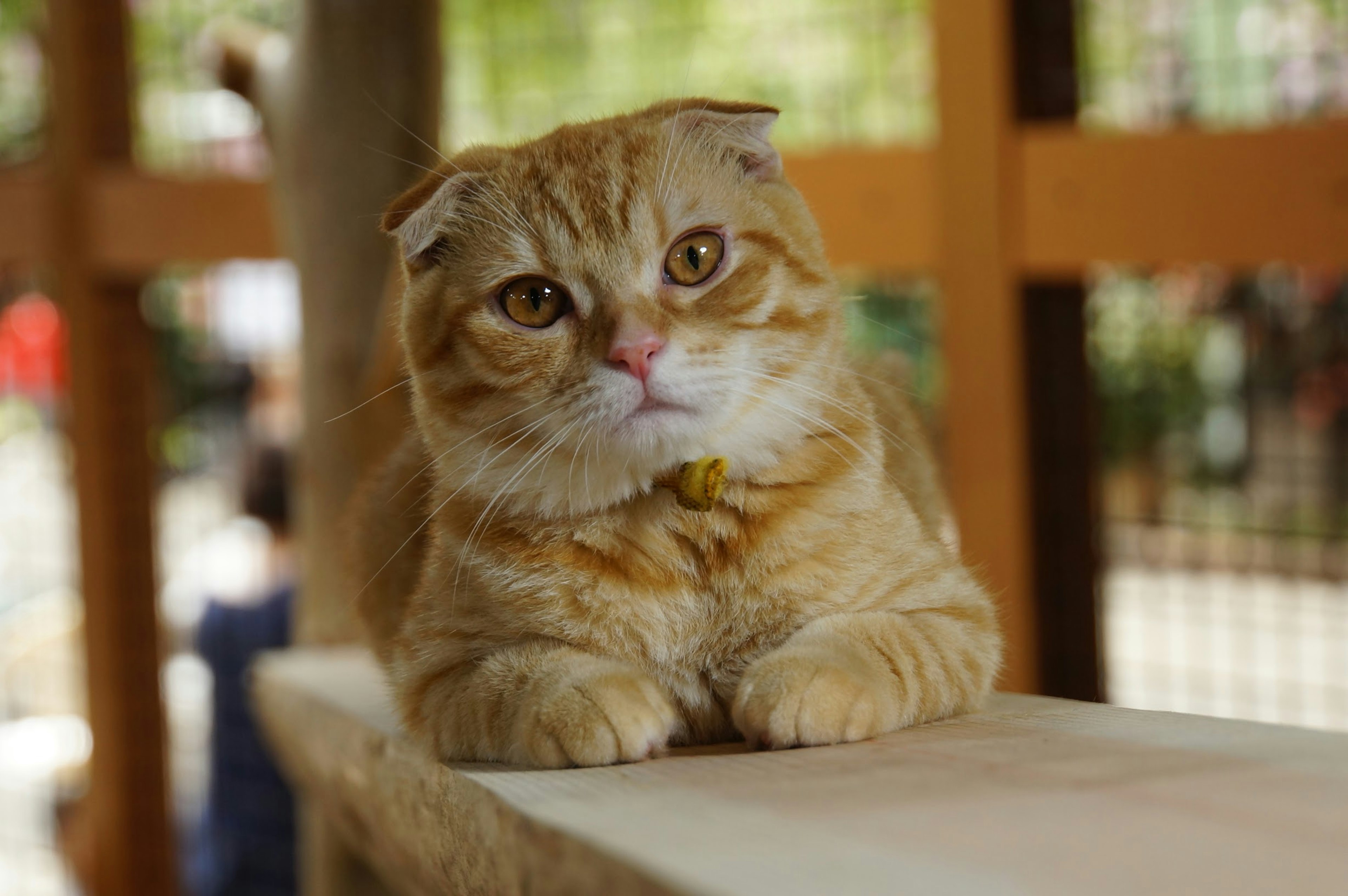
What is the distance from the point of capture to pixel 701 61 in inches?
141

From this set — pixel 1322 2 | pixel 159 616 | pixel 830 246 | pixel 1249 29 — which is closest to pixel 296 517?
pixel 830 246

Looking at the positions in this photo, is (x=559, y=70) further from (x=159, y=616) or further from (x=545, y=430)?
(x=545, y=430)

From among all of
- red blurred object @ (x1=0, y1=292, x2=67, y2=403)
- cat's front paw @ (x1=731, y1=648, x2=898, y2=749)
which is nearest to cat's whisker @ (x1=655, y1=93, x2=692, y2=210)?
cat's front paw @ (x1=731, y1=648, x2=898, y2=749)

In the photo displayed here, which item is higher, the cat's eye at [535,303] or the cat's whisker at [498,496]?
the cat's eye at [535,303]

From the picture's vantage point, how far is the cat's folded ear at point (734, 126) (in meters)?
1.33

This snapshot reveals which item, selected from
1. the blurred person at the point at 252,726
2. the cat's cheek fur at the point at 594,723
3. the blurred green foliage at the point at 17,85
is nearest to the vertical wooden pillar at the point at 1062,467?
the cat's cheek fur at the point at 594,723

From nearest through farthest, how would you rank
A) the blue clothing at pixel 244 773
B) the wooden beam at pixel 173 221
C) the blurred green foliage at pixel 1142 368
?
the blurred green foliage at pixel 1142 368 → the wooden beam at pixel 173 221 → the blue clothing at pixel 244 773

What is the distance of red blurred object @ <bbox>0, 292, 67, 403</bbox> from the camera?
417cm

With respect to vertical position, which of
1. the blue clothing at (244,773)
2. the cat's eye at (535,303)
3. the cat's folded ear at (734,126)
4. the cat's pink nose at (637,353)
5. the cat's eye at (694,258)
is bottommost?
the blue clothing at (244,773)

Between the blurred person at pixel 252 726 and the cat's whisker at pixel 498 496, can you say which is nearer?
the cat's whisker at pixel 498 496

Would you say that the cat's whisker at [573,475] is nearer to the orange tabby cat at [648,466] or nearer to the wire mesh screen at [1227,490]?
the orange tabby cat at [648,466]

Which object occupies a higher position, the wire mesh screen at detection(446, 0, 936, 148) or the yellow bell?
the wire mesh screen at detection(446, 0, 936, 148)

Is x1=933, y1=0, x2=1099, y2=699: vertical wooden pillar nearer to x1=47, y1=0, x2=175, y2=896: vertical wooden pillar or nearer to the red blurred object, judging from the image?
x1=47, y1=0, x2=175, y2=896: vertical wooden pillar

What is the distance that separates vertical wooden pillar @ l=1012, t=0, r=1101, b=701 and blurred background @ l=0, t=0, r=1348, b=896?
0.11 ft
